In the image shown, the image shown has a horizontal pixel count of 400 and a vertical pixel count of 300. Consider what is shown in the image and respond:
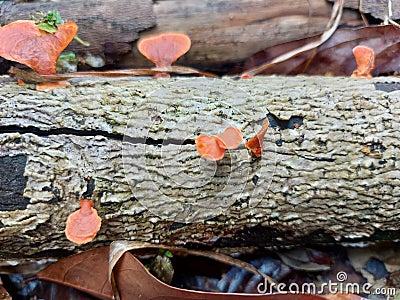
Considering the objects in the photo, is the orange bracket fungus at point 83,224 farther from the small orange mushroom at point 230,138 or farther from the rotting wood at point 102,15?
the rotting wood at point 102,15

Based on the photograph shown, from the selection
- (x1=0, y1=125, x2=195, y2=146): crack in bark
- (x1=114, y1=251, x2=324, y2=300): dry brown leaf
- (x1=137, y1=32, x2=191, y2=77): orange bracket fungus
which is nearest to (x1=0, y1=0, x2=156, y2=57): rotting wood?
(x1=137, y1=32, x2=191, y2=77): orange bracket fungus

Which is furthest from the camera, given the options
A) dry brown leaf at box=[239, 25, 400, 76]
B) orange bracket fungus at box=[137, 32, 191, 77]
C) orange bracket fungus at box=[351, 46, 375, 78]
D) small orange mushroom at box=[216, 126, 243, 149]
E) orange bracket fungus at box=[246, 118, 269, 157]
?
dry brown leaf at box=[239, 25, 400, 76]

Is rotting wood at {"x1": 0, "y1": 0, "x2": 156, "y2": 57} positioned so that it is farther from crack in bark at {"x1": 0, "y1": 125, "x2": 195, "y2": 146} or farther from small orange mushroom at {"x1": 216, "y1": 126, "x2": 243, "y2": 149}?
small orange mushroom at {"x1": 216, "y1": 126, "x2": 243, "y2": 149}

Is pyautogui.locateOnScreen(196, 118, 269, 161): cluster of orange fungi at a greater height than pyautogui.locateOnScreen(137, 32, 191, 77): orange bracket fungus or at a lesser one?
lesser

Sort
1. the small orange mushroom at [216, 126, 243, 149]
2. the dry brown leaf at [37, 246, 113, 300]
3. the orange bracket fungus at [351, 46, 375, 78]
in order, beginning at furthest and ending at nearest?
the orange bracket fungus at [351, 46, 375, 78] < the dry brown leaf at [37, 246, 113, 300] < the small orange mushroom at [216, 126, 243, 149]

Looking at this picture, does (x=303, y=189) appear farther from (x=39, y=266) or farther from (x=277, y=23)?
(x=39, y=266)

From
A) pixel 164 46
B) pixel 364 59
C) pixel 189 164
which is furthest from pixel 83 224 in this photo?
pixel 364 59

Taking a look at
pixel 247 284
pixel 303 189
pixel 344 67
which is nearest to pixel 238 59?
pixel 344 67

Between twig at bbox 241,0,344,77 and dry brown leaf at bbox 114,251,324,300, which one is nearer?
dry brown leaf at bbox 114,251,324,300
